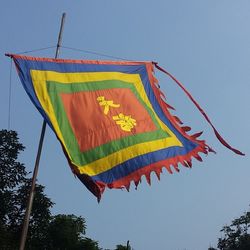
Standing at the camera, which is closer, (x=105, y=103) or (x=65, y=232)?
(x=105, y=103)

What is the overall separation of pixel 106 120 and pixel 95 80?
95 cm

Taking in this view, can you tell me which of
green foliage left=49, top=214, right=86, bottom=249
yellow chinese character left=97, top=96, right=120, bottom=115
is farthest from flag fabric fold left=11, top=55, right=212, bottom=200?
green foliage left=49, top=214, right=86, bottom=249

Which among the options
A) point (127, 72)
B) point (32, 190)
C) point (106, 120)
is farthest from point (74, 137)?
point (127, 72)

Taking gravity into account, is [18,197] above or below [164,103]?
above

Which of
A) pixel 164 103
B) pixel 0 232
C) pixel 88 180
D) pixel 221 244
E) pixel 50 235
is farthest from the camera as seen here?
pixel 221 244

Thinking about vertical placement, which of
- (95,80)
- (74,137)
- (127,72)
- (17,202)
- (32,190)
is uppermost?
(17,202)

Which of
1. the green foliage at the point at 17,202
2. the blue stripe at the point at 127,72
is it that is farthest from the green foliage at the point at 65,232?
the blue stripe at the point at 127,72

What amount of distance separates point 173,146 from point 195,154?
39 centimetres

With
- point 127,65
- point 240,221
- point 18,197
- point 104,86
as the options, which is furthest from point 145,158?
point 240,221

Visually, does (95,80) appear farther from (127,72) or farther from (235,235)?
(235,235)

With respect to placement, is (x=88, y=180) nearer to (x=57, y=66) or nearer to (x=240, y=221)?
(x=57, y=66)

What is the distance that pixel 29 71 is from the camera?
8.44 m

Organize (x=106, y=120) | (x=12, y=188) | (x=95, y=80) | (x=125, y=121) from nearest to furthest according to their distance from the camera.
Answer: (x=106, y=120)
(x=125, y=121)
(x=95, y=80)
(x=12, y=188)

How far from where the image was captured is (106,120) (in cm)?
867
